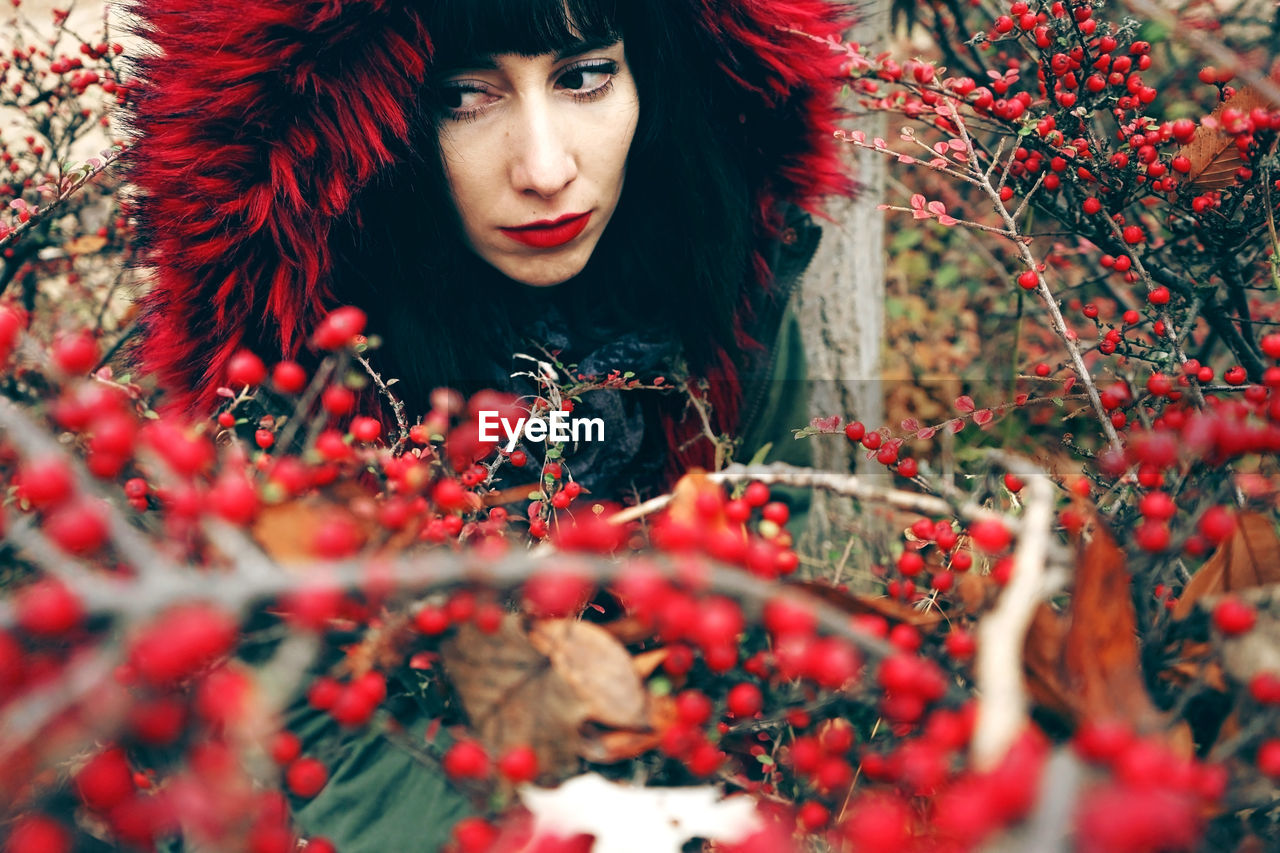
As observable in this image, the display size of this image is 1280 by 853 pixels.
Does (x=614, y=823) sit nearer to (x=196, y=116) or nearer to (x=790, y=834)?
(x=790, y=834)

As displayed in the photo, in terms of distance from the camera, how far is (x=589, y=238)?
155cm

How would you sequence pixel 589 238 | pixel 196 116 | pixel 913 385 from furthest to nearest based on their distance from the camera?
pixel 913 385
pixel 589 238
pixel 196 116

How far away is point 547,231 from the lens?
1.46 meters

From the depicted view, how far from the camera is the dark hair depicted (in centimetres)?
127

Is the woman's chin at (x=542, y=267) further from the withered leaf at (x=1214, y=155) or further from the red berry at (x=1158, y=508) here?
the red berry at (x=1158, y=508)

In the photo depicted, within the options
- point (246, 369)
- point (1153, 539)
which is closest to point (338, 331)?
point (246, 369)

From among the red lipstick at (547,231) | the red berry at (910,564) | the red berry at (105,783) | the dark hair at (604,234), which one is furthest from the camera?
the red lipstick at (547,231)

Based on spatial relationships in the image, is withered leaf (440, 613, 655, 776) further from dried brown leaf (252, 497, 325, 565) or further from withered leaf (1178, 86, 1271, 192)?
withered leaf (1178, 86, 1271, 192)

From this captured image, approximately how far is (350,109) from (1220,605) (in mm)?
1278

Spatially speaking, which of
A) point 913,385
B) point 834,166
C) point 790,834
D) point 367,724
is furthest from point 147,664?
point 913,385

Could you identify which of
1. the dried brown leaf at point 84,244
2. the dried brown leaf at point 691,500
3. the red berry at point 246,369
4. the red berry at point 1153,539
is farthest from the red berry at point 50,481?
the dried brown leaf at point 84,244

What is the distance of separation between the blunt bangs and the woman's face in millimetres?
21

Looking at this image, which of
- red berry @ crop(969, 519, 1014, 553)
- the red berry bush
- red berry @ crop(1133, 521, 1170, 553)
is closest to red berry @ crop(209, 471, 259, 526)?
the red berry bush

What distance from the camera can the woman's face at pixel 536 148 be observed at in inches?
51.1
